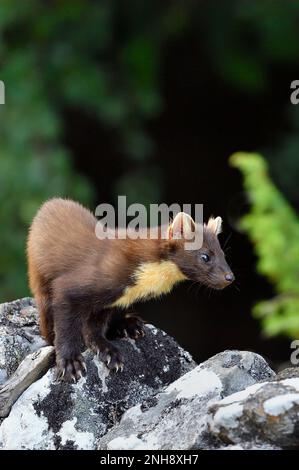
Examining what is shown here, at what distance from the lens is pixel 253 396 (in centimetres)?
407

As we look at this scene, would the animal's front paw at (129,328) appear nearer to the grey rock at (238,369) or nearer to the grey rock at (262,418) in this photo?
the grey rock at (238,369)

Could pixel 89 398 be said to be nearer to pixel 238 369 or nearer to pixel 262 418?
pixel 238 369

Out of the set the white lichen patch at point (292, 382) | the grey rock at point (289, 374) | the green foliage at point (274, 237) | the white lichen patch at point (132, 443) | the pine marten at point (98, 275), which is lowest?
the white lichen patch at point (132, 443)

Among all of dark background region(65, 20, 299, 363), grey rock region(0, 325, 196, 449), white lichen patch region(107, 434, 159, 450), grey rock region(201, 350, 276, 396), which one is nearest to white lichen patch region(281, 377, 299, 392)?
grey rock region(201, 350, 276, 396)

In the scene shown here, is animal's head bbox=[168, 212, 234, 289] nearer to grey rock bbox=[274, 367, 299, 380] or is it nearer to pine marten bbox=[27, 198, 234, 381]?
pine marten bbox=[27, 198, 234, 381]

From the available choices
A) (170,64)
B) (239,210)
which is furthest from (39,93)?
→ (170,64)

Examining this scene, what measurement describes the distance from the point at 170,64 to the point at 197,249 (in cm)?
681

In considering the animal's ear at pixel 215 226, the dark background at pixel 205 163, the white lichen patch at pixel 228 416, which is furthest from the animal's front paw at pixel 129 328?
the dark background at pixel 205 163

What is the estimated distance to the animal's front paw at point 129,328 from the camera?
16.9 ft

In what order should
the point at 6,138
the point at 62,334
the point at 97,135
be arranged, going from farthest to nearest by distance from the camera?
1. the point at 97,135
2. the point at 6,138
3. the point at 62,334

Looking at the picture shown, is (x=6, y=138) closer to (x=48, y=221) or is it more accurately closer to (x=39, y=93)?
(x=39, y=93)

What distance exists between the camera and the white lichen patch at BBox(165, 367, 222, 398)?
177 inches

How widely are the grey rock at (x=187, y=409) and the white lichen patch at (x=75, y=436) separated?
9cm

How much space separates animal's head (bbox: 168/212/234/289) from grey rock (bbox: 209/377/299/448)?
966 millimetres
